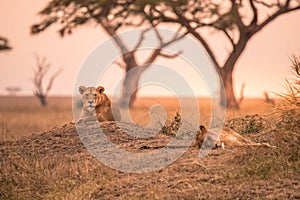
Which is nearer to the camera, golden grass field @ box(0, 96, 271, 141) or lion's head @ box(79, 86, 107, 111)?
lion's head @ box(79, 86, 107, 111)

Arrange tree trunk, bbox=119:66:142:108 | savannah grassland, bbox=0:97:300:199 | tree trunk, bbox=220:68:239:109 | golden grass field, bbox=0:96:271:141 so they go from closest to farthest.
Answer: savannah grassland, bbox=0:97:300:199
golden grass field, bbox=0:96:271:141
tree trunk, bbox=220:68:239:109
tree trunk, bbox=119:66:142:108

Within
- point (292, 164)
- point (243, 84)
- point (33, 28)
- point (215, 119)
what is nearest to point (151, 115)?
point (215, 119)

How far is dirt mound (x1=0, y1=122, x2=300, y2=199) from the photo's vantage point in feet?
21.8

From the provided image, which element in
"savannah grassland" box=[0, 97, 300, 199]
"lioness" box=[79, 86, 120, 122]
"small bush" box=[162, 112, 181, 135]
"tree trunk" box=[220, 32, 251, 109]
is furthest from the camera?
"tree trunk" box=[220, 32, 251, 109]

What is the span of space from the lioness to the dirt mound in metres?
0.79

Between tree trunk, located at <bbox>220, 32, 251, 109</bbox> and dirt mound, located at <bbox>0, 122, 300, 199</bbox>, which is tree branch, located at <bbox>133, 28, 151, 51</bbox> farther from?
dirt mound, located at <bbox>0, 122, 300, 199</bbox>

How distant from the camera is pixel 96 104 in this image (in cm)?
964

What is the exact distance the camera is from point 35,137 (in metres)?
9.98

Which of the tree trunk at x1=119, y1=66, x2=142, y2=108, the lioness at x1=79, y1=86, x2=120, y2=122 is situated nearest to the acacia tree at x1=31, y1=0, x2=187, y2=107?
the tree trunk at x1=119, y1=66, x2=142, y2=108

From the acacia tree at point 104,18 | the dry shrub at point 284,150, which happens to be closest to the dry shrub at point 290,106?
the dry shrub at point 284,150

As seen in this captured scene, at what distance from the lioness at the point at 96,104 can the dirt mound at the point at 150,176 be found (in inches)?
31.1

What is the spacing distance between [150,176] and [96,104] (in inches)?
103

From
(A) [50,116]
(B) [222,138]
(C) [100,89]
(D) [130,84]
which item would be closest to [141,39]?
(D) [130,84]

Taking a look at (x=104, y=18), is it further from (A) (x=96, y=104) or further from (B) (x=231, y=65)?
(A) (x=96, y=104)
